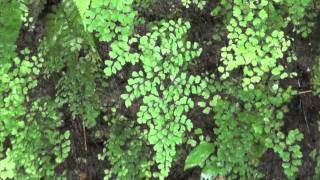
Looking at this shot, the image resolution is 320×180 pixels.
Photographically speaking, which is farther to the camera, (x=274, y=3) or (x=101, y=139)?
(x=101, y=139)

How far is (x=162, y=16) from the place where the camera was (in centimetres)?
249

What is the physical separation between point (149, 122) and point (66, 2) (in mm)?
761

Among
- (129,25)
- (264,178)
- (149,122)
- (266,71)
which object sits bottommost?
(264,178)

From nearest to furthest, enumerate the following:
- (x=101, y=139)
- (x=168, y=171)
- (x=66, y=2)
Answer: (x=66, y=2), (x=168, y=171), (x=101, y=139)

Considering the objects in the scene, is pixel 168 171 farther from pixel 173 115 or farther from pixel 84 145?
pixel 84 145

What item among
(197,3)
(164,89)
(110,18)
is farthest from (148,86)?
(197,3)

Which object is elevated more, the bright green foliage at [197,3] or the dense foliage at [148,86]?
the bright green foliage at [197,3]

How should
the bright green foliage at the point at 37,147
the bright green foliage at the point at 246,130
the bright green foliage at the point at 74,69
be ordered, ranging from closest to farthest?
the bright green foliage at the point at 246,130, the bright green foliage at the point at 74,69, the bright green foliage at the point at 37,147

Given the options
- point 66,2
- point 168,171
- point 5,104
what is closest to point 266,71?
point 168,171

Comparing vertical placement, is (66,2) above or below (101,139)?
above

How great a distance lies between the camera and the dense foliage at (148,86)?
2.31m

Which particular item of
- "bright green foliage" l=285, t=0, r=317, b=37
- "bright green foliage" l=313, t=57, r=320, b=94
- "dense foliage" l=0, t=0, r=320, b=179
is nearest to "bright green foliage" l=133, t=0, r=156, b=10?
"dense foliage" l=0, t=0, r=320, b=179

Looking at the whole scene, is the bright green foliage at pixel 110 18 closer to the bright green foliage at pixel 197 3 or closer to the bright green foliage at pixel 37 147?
the bright green foliage at pixel 197 3

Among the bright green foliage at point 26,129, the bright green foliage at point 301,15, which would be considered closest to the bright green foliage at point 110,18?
the bright green foliage at point 26,129
